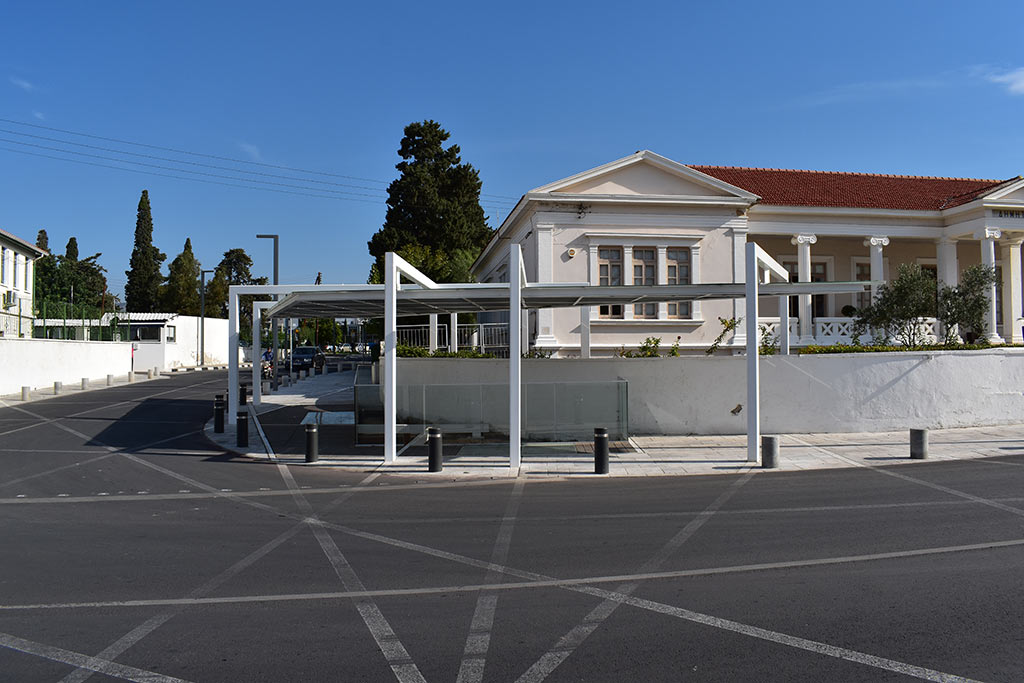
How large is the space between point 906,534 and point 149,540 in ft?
28.8

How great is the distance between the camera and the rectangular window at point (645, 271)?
23266mm

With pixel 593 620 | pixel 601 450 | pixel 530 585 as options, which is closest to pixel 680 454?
pixel 601 450

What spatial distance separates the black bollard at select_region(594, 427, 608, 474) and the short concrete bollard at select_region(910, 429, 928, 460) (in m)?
6.12

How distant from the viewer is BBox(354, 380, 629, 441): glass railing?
607 inches

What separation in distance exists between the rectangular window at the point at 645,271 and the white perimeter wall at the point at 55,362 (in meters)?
24.6

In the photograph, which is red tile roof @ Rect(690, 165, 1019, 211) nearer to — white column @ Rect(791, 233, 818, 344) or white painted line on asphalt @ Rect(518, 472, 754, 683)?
white column @ Rect(791, 233, 818, 344)

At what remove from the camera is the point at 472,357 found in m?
19.9

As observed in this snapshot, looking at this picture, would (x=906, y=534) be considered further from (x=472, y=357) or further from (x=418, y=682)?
(x=472, y=357)

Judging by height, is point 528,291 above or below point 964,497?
above

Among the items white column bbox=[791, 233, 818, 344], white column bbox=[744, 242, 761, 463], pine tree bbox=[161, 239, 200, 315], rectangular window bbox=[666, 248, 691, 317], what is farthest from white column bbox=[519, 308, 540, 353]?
pine tree bbox=[161, 239, 200, 315]

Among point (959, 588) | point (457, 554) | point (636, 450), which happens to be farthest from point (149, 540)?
point (636, 450)

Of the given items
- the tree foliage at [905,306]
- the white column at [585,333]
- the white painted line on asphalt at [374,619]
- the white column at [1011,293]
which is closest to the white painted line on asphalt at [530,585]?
the white painted line on asphalt at [374,619]

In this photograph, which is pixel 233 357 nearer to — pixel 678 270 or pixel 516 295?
pixel 516 295

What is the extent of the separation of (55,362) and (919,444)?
34944 millimetres
